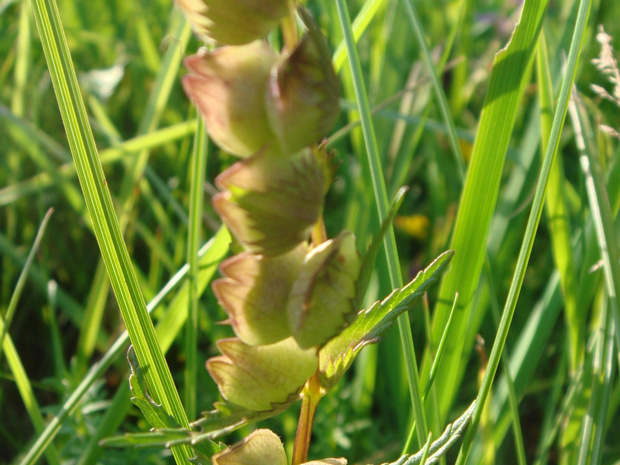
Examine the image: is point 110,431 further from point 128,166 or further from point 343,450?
point 128,166

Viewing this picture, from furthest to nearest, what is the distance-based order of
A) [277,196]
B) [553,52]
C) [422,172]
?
[422,172] → [553,52] → [277,196]

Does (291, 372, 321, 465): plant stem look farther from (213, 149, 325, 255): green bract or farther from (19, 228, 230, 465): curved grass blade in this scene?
(19, 228, 230, 465): curved grass blade

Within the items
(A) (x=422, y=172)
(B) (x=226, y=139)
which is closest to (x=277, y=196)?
(B) (x=226, y=139)

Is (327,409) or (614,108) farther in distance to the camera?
(614,108)

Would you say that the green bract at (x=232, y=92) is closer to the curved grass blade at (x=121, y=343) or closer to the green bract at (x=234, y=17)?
the green bract at (x=234, y=17)

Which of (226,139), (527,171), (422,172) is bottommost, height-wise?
(422,172)

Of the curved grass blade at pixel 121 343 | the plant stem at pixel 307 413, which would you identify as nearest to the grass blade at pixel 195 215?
the curved grass blade at pixel 121 343

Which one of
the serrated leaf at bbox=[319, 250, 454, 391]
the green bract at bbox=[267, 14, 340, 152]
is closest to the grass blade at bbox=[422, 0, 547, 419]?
the serrated leaf at bbox=[319, 250, 454, 391]

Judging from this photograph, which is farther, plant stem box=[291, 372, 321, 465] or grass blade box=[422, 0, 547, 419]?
grass blade box=[422, 0, 547, 419]
